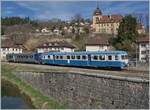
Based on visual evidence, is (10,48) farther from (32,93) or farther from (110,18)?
(32,93)

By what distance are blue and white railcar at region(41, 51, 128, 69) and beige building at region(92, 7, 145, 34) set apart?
2713 inches

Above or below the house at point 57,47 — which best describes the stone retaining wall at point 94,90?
below

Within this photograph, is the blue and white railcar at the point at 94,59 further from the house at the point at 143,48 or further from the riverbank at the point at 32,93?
the house at the point at 143,48

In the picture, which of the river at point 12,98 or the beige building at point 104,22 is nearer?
the river at point 12,98

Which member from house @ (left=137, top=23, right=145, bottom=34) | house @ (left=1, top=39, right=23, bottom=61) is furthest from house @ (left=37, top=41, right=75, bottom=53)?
house @ (left=137, top=23, right=145, bottom=34)

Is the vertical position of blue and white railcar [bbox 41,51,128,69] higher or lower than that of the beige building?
lower

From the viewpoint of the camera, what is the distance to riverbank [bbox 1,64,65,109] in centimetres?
3045

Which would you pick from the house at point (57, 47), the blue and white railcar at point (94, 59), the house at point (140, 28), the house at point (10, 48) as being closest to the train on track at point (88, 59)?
the blue and white railcar at point (94, 59)

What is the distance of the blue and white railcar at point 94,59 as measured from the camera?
3400cm

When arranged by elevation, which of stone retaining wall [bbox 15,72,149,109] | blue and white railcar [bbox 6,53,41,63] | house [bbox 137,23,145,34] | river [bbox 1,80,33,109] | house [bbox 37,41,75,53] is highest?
house [bbox 137,23,145,34]

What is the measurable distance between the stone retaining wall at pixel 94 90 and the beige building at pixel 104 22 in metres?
78.1

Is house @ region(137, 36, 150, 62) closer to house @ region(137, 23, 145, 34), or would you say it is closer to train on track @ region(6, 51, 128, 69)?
train on track @ region(6, 51, 128, 69)

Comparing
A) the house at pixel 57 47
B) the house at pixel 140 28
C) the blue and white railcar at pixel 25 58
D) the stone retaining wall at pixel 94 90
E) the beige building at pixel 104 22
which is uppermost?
the beige building at pixel 104 22

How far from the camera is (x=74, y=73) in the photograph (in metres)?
30.4
